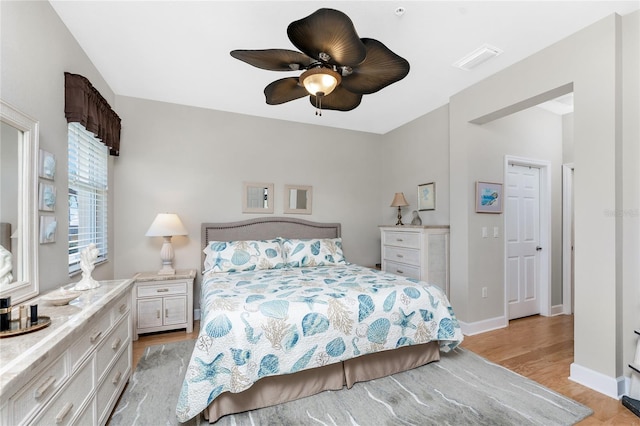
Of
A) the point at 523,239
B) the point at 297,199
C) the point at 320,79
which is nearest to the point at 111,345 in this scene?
the point at 320,79

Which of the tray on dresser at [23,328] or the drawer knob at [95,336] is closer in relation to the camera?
the tray on dresser at [23,328]

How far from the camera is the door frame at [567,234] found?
4016 mm

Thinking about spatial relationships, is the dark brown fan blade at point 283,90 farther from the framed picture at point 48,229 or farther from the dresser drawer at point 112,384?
the dresser drawer at point 112,384

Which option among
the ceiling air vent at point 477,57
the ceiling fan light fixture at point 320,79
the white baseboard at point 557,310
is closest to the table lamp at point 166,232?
the ceiling fan light fixture at point 320,79

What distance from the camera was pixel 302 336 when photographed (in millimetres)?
1996

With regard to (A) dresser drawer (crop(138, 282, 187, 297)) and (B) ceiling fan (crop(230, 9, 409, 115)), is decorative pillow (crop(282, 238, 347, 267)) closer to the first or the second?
(A) dresser drawer (crop(138, 282, 187, 297))

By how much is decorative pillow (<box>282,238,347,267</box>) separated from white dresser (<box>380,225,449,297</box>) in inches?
30.9

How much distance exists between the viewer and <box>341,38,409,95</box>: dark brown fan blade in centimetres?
167

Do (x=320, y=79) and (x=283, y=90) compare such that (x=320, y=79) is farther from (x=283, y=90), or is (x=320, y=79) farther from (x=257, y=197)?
(x=257, y=197)

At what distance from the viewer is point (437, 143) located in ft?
12.7

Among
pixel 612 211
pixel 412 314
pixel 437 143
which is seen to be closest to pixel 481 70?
pixel 437 143

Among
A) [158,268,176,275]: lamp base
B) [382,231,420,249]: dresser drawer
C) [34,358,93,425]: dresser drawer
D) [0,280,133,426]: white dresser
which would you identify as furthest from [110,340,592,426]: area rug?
[382,231,420,249]: dresser drawer

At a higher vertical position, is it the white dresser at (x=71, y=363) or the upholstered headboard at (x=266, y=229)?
the upholstered headboard at (x=266, y=229)

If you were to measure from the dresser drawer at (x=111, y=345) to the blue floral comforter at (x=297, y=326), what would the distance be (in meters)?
0.48
